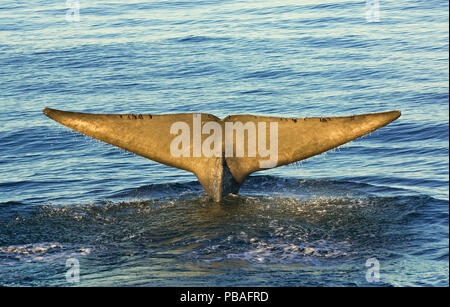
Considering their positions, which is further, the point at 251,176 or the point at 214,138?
the point at 251,176

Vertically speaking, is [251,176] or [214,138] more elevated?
[214,138]

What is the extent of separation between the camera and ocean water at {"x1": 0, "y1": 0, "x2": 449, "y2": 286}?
8688mm

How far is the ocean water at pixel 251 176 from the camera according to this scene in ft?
28.5

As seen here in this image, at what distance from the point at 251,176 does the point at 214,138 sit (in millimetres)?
2329

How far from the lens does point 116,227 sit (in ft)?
33.0

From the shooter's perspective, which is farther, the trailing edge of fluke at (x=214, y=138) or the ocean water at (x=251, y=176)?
the trailing edge of fluke at (x=214, y=138)

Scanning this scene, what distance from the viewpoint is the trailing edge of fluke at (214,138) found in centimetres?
1032

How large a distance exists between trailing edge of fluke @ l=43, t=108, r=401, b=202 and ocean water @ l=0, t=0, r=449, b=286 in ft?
1.80

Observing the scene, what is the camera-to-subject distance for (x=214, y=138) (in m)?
10.7

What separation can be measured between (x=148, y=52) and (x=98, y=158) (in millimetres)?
9664

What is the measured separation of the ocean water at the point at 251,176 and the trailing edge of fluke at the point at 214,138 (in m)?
0.55

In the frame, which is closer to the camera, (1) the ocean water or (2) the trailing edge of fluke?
(1) the ocean water
